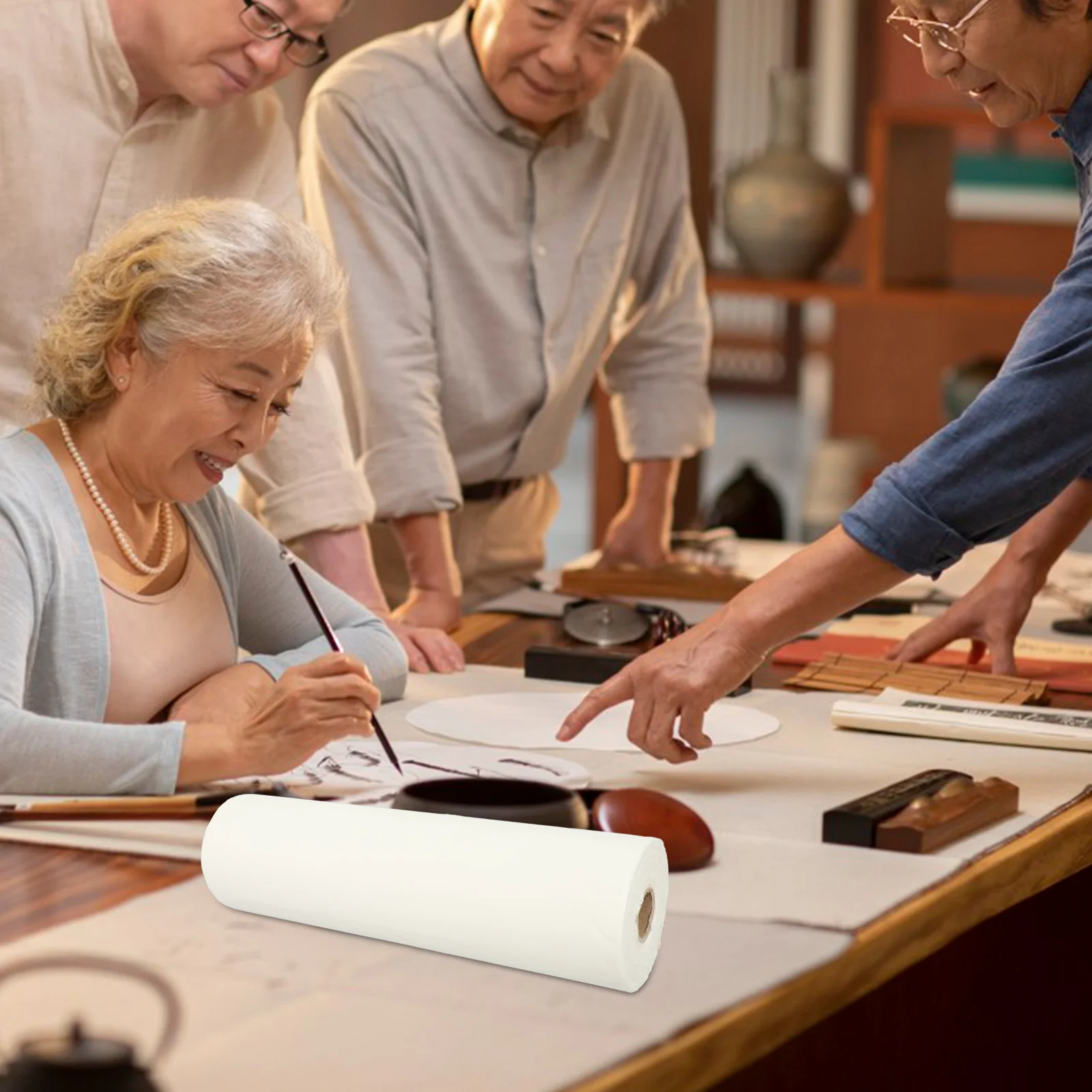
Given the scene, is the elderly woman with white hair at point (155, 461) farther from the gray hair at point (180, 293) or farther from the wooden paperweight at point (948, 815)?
the wooden paperweight at point (948, 815)

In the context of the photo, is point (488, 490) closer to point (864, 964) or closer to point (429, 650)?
point (429, 650)

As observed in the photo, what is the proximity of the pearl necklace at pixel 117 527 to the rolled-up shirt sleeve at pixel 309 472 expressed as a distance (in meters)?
0.45

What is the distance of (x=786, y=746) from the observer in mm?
1983

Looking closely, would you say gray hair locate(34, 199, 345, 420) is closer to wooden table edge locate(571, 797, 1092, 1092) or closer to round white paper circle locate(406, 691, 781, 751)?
round white paper circle locate(406, 691, 781, 751)

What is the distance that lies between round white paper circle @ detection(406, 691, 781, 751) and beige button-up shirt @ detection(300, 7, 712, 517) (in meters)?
0.68

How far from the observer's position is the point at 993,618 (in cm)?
238

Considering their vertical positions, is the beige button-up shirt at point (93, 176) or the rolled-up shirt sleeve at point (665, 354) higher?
the beige button-up shirt at point (93, 176)

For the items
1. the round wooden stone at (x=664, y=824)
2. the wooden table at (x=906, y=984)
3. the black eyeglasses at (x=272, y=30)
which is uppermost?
the black eyeglasses at (x=272, y=30)

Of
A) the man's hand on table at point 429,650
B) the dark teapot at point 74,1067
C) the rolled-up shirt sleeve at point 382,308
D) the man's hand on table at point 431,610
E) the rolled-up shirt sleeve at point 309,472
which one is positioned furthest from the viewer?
the rolled-up shirt sleeve at point 382,308

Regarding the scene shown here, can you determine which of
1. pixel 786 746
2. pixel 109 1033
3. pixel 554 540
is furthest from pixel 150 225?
pixel 554 540

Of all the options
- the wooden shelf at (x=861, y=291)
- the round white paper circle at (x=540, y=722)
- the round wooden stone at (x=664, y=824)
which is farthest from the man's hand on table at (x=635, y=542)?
the round wooden stone at (x=664, y=824)

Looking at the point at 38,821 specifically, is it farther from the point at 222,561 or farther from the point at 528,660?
the point at 528,660

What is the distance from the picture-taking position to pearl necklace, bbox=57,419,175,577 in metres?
1.94

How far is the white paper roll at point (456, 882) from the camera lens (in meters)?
1.26
